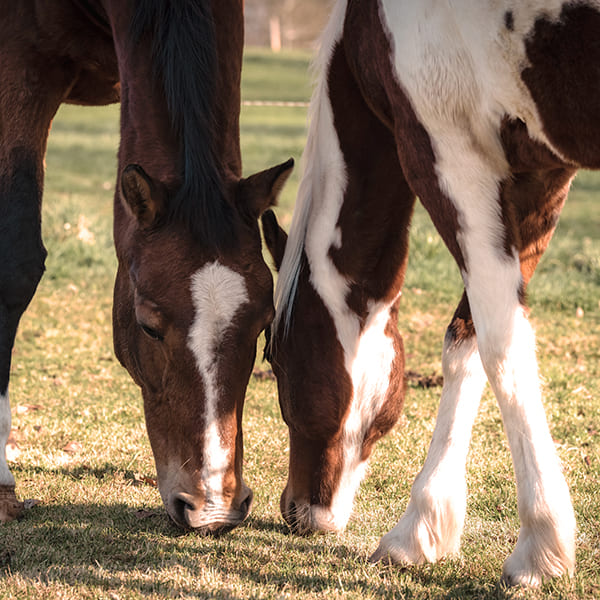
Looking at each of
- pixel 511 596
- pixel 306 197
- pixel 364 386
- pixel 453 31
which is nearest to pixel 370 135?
pixel 306 197

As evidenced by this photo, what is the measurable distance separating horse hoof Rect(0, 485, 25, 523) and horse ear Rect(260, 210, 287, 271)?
132cm

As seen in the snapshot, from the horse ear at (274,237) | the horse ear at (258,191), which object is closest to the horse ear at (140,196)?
the horse ear at (258,191)

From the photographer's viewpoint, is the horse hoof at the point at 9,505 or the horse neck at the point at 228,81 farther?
the horse hoof at the point at 9,505

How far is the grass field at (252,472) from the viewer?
260 centimetres

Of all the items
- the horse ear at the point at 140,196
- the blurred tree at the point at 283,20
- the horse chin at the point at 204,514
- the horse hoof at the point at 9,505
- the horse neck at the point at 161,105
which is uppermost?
the blurred tree at the point at 283,20

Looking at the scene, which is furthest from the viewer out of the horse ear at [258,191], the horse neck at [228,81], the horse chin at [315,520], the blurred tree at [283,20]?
the blurred tree at [283,20]

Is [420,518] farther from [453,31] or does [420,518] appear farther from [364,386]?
[453,31]

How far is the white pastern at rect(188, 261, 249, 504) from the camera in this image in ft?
8.47

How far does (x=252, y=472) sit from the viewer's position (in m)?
3.73

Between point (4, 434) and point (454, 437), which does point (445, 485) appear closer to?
point (454, 437)

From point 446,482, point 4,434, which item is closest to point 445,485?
point 446,482

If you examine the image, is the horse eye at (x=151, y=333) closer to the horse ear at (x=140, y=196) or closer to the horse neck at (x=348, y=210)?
the horse ear at (x=140, y=196)

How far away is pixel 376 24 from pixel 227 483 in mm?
1483

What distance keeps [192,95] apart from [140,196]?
41 centimetres
